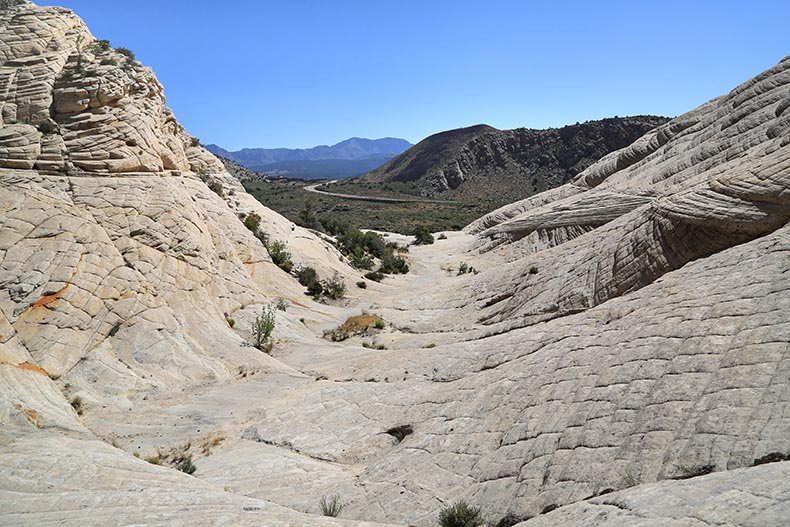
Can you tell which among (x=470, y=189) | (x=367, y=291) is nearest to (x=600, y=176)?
(x=367, y=291)

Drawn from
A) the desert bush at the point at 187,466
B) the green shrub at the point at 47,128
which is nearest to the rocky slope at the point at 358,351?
the green shrub at the point at 47,128

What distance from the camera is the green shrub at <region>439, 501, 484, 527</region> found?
25.4 ft

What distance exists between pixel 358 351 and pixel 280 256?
11649 millimetres

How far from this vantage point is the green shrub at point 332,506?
8.84m

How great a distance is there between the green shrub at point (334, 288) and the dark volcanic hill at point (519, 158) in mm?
83261

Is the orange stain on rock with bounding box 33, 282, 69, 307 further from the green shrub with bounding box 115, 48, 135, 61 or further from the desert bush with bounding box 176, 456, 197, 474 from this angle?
the green shrub with bounding box 115, 48, 135, 61

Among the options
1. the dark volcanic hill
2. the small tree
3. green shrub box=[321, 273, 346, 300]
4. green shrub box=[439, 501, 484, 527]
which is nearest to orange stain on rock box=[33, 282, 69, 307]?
the small tree

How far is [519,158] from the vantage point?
12588 centimetres

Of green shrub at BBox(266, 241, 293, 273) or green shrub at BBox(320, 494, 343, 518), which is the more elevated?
green shrub at BBox(266, 241, 293, 273)

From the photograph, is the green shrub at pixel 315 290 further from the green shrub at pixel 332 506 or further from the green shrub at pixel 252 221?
the green shrub at pixel 332 506

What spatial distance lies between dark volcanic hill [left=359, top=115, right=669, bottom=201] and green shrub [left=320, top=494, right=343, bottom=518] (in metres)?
104

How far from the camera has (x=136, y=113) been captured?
23875 mm

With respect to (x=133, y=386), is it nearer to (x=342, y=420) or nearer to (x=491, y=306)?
(x=342, y=420)

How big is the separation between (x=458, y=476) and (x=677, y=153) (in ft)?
84.4
